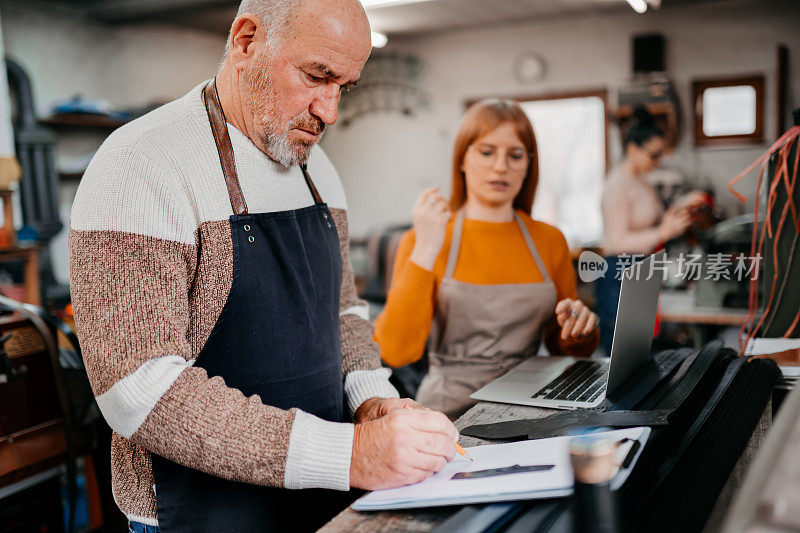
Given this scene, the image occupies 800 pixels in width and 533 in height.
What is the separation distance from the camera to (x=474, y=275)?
2.16 metres

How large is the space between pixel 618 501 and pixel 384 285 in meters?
4.22

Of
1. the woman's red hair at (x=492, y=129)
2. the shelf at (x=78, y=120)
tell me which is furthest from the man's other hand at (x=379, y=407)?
the shelf at (x=78, y=120)

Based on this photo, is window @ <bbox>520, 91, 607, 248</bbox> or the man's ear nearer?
the man's ear

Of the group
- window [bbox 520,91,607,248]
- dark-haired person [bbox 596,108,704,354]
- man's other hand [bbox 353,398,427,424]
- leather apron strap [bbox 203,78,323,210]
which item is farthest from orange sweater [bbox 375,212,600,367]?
window [bbox 520,91,607,248]

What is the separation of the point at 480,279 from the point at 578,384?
62 centimetres

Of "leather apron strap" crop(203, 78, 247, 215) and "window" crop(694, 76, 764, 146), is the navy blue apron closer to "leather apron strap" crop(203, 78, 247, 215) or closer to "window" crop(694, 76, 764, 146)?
"leather apron strap" crop(203, 78, 247, 215)

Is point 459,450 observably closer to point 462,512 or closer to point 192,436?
point 462,512

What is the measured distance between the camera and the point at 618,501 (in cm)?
86

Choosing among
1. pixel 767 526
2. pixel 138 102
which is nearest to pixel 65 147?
pixel 138 102

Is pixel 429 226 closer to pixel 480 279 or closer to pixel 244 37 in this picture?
pixel 480 279

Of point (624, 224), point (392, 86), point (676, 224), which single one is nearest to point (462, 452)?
point (676, 224)

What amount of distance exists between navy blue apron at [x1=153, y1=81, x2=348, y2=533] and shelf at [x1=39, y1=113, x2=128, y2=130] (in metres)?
4.61

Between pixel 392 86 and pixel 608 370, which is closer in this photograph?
pixel 608 370

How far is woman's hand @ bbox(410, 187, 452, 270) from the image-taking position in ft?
6.59
